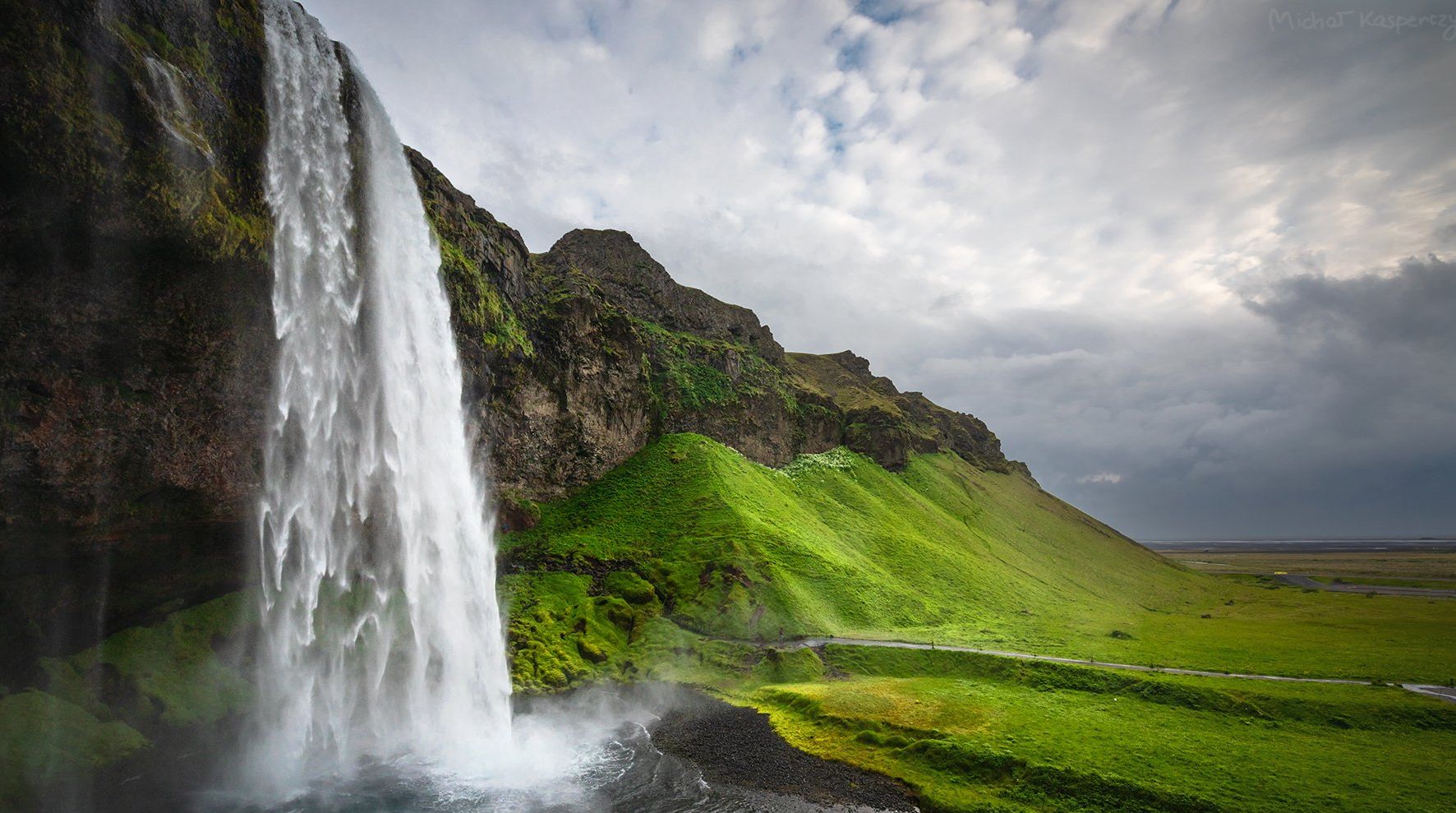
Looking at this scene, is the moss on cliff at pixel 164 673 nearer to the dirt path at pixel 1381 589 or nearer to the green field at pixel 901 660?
the green field at pixel 901 660

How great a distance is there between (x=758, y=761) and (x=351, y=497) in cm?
2006

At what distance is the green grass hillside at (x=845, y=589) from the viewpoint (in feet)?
118

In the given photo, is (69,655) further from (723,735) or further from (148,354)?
(723,735)

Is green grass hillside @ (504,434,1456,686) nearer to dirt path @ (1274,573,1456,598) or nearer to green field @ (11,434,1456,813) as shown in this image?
green field @ (11,434,1456,813)

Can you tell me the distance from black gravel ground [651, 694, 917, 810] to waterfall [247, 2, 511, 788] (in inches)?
309

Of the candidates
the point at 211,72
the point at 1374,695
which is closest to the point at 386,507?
the point at 211,72

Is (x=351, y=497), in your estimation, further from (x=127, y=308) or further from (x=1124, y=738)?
(x=1124, y=738)

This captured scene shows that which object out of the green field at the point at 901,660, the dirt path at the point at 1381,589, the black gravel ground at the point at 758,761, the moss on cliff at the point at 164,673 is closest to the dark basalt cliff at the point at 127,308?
the moss on cliff at the point at 164,673

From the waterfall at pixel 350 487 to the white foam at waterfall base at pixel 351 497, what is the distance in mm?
71

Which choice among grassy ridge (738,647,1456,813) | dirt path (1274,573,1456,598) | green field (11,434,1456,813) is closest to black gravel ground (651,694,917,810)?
grassy ridge (738,647,1456,813)

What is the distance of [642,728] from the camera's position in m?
26.4

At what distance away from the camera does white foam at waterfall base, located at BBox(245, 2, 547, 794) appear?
22844 mm

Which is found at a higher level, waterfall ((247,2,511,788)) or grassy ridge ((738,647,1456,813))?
waterfall ((247,2,511,788))

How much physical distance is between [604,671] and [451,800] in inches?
561
